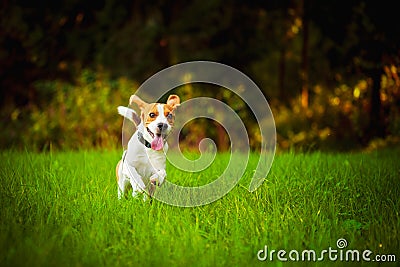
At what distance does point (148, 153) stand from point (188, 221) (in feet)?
2.90

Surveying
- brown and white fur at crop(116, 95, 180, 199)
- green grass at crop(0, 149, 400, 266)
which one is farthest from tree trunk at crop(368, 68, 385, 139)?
brown and white fur at crop(116, 95, 180, 199)

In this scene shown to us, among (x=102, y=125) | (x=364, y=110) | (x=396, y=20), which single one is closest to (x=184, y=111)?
(x=102, y=125)

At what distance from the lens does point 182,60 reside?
12844mm

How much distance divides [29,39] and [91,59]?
6.72 feet

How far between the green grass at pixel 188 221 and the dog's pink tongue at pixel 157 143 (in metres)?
0.49

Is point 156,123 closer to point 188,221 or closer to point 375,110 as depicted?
point 188,221

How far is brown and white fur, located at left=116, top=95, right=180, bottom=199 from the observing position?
4.40m

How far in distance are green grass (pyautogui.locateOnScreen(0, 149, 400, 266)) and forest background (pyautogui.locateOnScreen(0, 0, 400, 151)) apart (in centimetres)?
431

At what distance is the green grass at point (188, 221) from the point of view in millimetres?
3277

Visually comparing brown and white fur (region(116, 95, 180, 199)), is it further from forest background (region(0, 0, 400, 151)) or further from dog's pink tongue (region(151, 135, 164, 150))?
forest background (region(0, 0, 400, 151))

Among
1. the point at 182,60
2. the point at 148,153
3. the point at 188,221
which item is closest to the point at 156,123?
the point at 148,153

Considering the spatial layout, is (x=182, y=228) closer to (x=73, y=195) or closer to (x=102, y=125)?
(x=73, y=195)

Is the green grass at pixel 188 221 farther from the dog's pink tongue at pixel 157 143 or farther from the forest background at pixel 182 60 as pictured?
the forest background at pixel 182 60

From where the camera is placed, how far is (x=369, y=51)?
31.6ft
